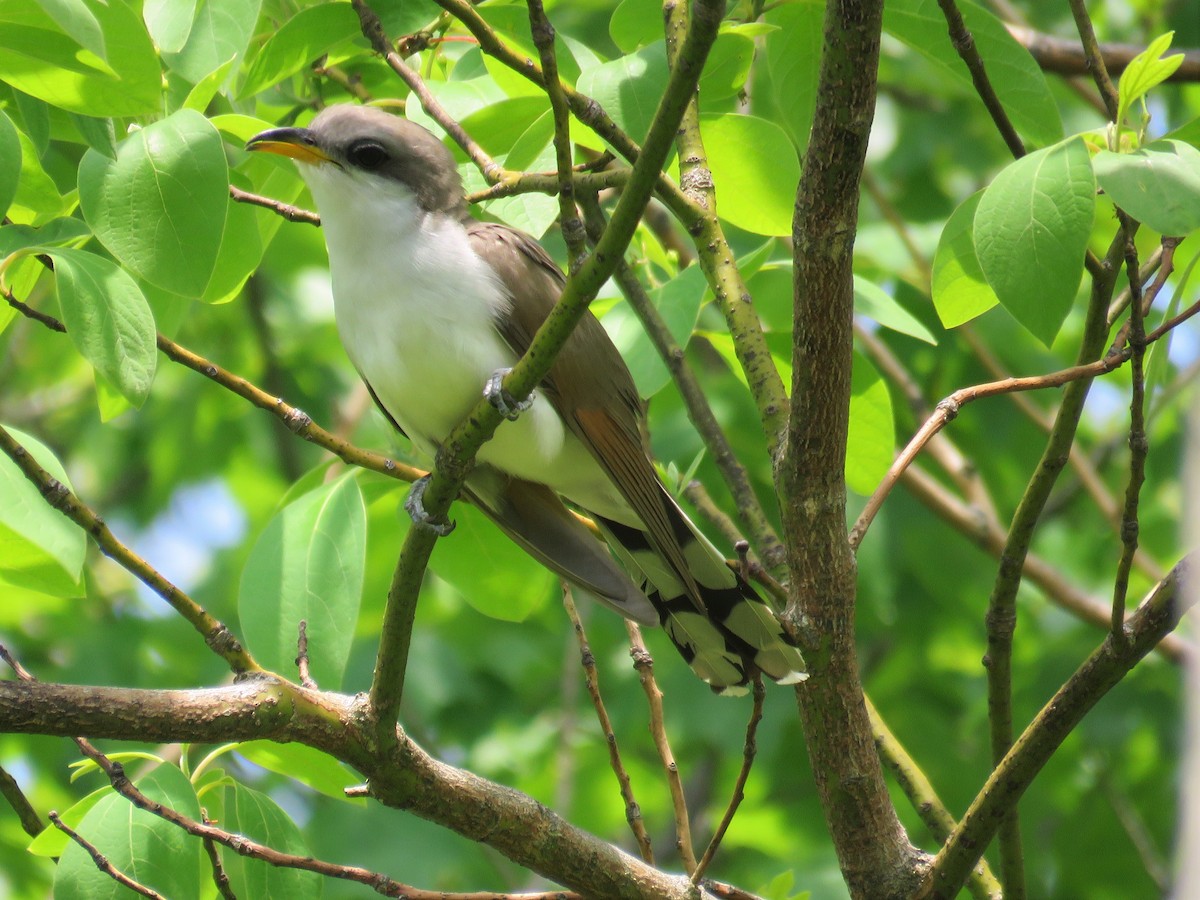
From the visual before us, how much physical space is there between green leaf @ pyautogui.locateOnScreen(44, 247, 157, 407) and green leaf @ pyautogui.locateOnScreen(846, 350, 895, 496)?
1.72 metres

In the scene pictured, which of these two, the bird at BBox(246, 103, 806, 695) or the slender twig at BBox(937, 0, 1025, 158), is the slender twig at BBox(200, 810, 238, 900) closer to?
the bird at BBox(246, 103, 806, 695)

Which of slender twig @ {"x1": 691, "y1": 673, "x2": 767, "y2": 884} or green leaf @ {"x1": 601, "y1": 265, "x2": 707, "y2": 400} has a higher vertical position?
green leaf @ {"x1": 601, "y1": 265, "x2": 707, "y2": 400}

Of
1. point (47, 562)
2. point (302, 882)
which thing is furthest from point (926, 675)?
point (47, 562)

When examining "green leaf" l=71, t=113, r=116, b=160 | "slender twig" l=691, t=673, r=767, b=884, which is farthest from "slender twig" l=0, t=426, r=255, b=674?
"slender twig" l=691, t=673, r=767, b=884

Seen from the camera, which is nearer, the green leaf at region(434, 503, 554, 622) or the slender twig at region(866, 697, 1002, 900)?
the slender twig at region(866, 697, 1002, 900)

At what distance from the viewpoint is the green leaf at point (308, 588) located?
9.19 ft

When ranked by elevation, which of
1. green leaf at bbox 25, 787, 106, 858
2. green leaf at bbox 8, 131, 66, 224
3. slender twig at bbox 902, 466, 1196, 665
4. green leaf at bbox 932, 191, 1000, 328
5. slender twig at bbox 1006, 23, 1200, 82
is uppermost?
slender twig at bbox 1006, 23, 1200, 82

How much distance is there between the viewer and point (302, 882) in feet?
8.47

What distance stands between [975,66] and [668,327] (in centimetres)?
92

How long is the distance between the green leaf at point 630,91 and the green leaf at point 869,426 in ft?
2.95

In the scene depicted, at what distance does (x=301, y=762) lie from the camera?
259 cm

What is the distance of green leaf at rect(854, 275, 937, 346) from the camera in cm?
319

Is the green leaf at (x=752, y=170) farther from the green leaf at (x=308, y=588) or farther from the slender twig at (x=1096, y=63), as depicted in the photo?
the green leaf at (x=308, y=588)

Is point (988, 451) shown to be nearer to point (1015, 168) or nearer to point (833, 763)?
point (833, 763)
